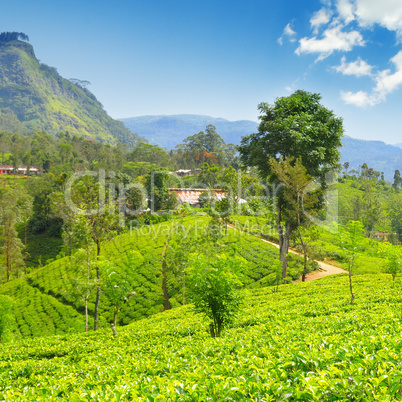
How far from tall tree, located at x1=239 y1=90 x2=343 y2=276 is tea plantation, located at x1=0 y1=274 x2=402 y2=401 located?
34.5ft

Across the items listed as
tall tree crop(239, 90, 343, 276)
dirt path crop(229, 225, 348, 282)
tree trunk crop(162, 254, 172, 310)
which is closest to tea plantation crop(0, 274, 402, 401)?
tall tree crop(239, 90, 343, 276)

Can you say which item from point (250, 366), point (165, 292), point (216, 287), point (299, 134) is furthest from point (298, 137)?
point (165, 292)

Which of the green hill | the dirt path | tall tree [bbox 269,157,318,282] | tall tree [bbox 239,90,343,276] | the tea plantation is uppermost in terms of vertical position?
tall tree [bbox 239,90,343,276]

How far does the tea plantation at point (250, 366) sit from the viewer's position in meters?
3.29

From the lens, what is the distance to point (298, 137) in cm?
1941

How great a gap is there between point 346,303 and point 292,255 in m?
20.4

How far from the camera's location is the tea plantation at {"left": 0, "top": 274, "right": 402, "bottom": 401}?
130 inches

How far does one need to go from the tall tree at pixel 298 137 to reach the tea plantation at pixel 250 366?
10.5 meters

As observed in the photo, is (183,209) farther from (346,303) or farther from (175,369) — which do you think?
(175,369)

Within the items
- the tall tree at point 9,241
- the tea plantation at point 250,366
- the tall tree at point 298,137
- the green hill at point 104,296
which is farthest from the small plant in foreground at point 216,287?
the tall tree at point 9,241

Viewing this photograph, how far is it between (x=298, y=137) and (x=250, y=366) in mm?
17847

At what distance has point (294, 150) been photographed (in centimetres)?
2081

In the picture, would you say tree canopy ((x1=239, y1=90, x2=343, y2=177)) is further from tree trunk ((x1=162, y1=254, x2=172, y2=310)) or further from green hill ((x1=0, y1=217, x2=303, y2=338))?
tree trunk ((x1=162, y1=254, x2=172, y2=310))

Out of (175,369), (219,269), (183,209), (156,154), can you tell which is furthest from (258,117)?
(156,154)
